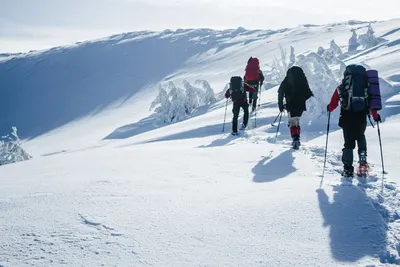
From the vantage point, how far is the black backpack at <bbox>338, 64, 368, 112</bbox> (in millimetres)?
5688

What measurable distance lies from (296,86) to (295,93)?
16 centimetres

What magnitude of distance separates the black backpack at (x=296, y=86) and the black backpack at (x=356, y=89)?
244cm

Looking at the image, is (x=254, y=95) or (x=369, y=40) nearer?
(x=254, y=95)

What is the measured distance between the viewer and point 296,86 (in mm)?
8234

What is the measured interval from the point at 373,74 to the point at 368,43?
1034 inches

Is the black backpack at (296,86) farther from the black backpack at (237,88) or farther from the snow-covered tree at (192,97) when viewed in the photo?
the snow-covered tree at (192,97)

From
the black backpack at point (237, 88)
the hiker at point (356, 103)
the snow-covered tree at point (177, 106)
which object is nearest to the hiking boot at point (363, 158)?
the hiker at point (356, 103)

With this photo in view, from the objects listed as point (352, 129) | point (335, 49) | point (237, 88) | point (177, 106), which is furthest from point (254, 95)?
point (335, 49)

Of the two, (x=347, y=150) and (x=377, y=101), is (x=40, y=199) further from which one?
(x=377, y=101)

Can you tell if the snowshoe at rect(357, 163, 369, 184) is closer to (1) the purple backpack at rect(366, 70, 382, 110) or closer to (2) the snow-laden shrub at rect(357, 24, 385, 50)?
A: (1) the purple backpack at rect(366, 70, 382, 110)

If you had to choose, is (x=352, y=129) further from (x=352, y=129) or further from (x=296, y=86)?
(x=296, y=86)

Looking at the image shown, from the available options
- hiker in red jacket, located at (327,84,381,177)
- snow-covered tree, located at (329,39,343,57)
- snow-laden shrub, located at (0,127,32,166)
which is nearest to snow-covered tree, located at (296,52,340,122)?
hiker in red jacket, located at (327,84,381,177)

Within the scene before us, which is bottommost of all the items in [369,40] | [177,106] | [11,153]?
[11,153]

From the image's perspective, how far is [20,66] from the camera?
81.5 meters
